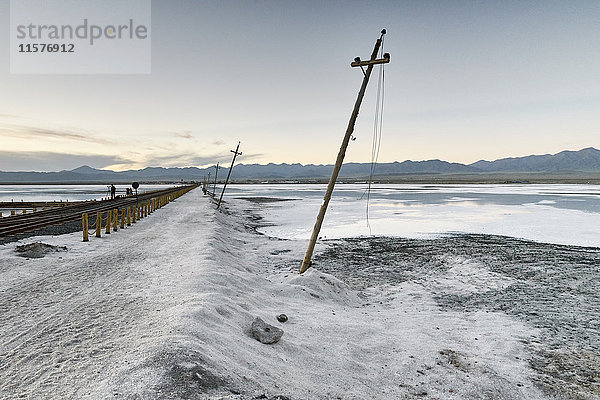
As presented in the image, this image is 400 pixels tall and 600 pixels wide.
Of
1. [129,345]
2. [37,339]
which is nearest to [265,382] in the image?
[129,345]

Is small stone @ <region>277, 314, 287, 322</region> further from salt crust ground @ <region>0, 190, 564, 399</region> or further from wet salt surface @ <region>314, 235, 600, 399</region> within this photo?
wet salt surface @ <region>314, 235, 600, 399</region>

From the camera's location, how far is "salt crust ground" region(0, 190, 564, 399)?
→ 4.18 metres

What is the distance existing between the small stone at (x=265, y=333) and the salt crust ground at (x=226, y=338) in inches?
5.3

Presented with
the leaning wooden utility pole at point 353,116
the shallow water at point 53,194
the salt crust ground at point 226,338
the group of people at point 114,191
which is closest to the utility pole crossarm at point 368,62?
the leaning wooden utility pole at point 353,116

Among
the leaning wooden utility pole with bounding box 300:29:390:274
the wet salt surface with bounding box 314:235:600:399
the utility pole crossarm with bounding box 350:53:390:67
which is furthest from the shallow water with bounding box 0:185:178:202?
the utility pole crossarm with bounding box 350:53:390:67

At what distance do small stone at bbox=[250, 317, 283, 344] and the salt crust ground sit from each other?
133 mm

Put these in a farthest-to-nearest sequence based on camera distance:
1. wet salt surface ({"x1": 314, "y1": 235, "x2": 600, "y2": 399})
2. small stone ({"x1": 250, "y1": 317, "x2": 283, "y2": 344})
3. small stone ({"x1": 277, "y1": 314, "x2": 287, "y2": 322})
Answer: small stone ({"x1": 277, "y1": 314, "x2": 287, "y2": 322}) → wet salt surface ({"x1": 314, "y1": 235, "x2": 600, "y2": 399}) → small stone ({"x1": 250, "y1": 317, "x2": 283, "y2": 344})

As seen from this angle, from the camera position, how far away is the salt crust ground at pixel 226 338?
4.18 meters

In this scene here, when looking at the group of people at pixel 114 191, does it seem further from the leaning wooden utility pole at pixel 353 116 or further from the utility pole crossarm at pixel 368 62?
the utility pole crossarm at pixel 368 62

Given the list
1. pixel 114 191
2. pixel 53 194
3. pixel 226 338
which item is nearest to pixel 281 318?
pixel 226 338

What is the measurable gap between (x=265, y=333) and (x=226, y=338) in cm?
75

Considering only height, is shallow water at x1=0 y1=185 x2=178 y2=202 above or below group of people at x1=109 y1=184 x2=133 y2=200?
below

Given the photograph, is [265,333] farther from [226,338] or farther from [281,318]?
[281,318]

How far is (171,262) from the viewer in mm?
10844
